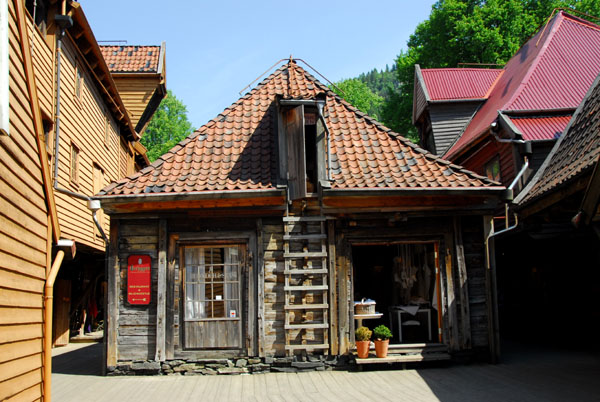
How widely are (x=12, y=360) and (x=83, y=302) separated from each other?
13.1 meters

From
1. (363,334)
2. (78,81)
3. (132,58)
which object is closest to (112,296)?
(363,334)

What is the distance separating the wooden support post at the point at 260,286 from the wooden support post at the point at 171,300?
1.52 meters

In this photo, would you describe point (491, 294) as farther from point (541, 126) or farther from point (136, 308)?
point (136, 308)

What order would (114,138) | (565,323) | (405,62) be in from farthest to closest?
(405,62) < (114,138) < (565,323)

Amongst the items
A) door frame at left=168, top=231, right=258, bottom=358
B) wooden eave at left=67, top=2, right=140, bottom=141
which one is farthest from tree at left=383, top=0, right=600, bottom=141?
door frame at left=168, top=231, right=258, bottom=358

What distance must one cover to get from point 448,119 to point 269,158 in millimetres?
10691

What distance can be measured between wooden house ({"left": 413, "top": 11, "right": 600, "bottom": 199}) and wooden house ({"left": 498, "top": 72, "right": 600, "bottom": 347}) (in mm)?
1091

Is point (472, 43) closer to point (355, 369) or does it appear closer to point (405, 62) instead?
point (405, 62)

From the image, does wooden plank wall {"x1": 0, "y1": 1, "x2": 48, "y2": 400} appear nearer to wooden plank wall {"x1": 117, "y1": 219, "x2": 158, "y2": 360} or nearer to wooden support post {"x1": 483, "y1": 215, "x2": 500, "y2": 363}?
A: wooden plank wall {"x1": 117, "y1": 219, "x2": 158, "y2": 360}

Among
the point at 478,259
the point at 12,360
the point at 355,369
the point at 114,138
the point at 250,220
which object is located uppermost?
the point at 114,138

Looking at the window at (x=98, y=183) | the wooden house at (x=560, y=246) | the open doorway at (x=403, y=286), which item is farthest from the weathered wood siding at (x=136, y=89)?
the wooden house at (x=560, y=246)

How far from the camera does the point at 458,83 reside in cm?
2045

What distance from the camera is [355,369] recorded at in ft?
32.6

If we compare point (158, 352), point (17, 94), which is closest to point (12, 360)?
point (17, 94)
